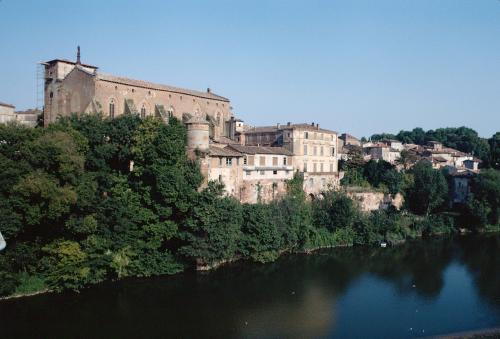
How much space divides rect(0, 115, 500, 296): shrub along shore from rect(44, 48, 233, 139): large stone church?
6670mm

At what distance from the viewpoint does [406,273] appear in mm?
30594

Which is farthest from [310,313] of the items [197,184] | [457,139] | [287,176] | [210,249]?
[457,139]

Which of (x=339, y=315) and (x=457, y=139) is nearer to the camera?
(x=339, y=315)

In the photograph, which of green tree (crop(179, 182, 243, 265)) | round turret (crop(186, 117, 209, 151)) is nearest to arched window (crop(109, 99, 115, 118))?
round turret (crop(186, 117, 209, 151))

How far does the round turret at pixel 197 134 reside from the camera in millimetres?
30391

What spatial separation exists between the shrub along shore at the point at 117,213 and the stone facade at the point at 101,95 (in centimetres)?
767

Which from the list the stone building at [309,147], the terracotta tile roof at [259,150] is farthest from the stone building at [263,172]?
the stone building at [309,147]

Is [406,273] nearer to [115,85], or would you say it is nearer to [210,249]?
[210,249]

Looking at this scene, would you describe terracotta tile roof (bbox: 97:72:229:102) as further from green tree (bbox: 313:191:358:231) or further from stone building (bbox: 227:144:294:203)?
green tree (bbox: 313:191:358:231)

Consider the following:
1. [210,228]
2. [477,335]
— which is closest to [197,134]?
[210,228]

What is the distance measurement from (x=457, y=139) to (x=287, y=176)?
7146 cm

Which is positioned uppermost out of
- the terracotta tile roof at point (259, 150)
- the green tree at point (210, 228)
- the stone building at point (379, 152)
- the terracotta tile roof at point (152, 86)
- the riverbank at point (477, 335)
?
the terracotta tile roof at point (152, 86)

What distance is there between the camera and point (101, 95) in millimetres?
36156

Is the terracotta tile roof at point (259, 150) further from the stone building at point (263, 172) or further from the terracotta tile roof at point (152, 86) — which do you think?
the terracotta tile roof at point (152, 86)
